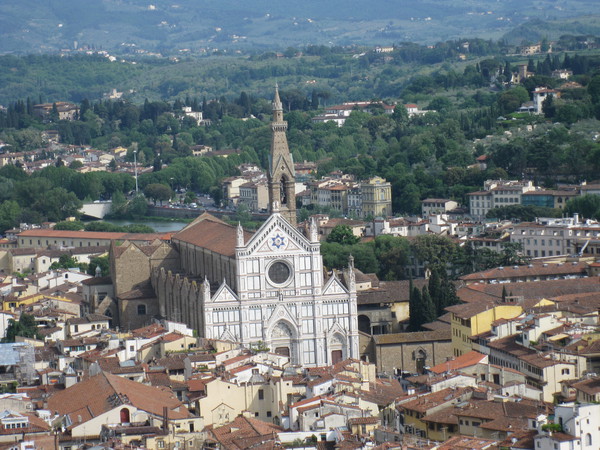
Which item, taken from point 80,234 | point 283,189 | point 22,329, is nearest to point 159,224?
point 80,234

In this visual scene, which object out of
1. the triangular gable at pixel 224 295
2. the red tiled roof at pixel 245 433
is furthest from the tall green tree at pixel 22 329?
the red tiled roof at pixel 245 433

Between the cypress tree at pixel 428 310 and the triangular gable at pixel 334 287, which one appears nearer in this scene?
the triangular gable at pixel 334 287

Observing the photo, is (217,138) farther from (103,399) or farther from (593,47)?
(103,399)

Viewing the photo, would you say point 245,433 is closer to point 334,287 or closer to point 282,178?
point 334,287

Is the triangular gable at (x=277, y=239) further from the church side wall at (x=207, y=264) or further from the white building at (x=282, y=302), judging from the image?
the church side wall at (x=207, y=264)

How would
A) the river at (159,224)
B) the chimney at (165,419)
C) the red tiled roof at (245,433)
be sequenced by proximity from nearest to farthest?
the red tiled roof at (245,433) < the chimney at (165,419) < the river at (159,224)

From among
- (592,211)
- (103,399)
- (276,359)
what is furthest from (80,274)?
(103,399)

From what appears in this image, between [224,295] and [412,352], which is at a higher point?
[224,295]
